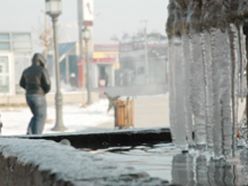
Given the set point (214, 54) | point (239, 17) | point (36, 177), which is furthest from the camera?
point (214, 54)

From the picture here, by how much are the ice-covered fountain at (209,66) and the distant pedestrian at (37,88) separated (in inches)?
262

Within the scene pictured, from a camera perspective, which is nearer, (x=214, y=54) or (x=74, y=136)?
(x=214, y=54)

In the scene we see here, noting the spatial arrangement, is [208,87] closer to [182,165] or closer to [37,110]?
[182,165]

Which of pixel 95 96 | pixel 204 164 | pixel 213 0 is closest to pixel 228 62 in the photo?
pixel 213 0

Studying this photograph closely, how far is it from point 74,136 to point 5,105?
77.7 ft

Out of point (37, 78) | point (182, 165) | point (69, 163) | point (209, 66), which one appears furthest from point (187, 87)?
point (37, 78)

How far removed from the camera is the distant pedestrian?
1178 centimetres

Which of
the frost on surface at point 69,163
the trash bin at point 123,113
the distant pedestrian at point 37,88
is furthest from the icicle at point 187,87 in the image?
the trash bin at point 123,113

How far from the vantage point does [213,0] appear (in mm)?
4129

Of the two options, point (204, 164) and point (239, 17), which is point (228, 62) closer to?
point (239, 17)

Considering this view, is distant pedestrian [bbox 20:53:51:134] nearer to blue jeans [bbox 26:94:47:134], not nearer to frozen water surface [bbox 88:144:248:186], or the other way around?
blue jeans [bbox 26:94:47:134]

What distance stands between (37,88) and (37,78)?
0.20 meters

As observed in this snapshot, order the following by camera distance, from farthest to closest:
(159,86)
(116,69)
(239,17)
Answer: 1. (116,69)
2. (159,86)
3. (239,17)

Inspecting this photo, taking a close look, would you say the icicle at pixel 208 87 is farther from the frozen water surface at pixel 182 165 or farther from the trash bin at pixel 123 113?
the trash bin at pixel 123 113
